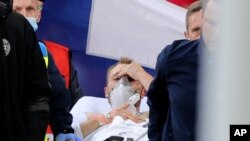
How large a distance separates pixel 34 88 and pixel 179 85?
559 millimetres

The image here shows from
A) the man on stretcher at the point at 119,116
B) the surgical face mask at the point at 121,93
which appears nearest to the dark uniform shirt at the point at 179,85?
the man on stretcher at the point at 119,116

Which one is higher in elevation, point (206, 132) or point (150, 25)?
point (150, 25)

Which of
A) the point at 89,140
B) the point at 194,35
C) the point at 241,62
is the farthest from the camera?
the point at 89,140

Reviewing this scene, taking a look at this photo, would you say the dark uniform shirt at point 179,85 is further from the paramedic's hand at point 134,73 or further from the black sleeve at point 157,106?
the paramedic's hand at point 134,73

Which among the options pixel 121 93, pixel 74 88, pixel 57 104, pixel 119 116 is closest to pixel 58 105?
pixel 57 104

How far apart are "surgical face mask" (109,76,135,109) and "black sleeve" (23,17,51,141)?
166 cm

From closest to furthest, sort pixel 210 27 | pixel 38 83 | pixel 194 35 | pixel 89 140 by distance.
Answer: pixel 210 27 < pixel 38 83 < pixel 194 35 < pixel 89 140

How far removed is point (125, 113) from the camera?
384 cm

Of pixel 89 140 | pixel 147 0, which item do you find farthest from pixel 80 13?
pixel 89 140

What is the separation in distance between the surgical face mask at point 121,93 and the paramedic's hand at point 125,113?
4.2 inches

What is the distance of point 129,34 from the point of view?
482 centimetres

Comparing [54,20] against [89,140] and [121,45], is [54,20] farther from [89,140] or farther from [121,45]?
[89,140]

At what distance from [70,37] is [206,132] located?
427 centimetres

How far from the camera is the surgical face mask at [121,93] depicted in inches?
156
